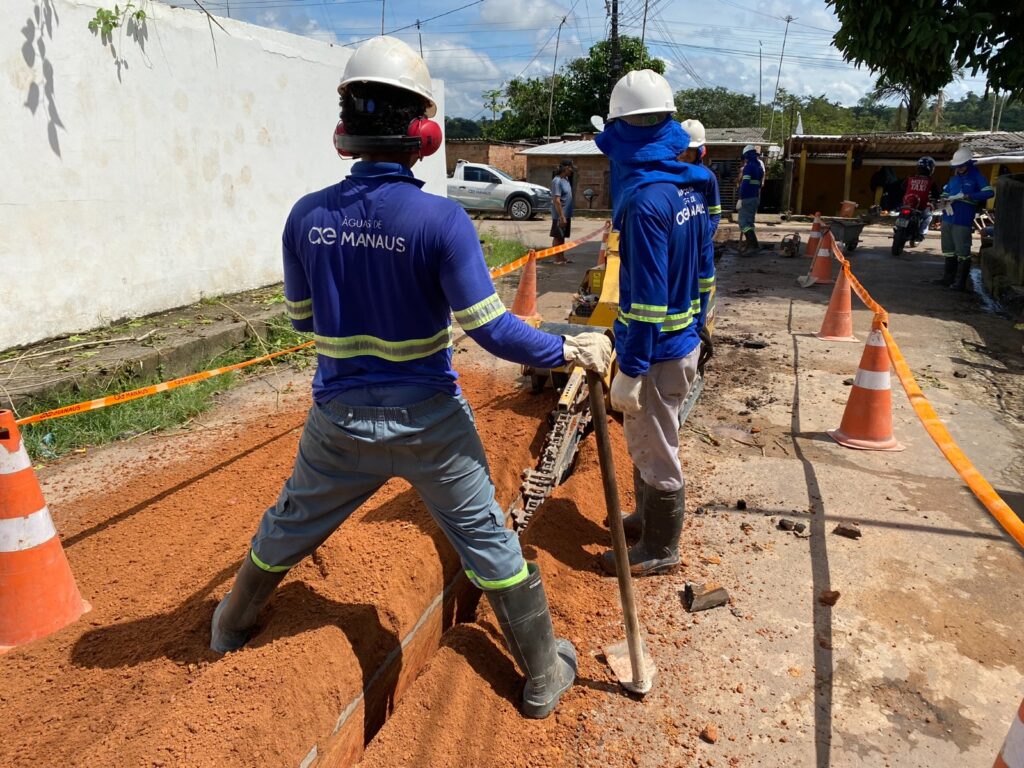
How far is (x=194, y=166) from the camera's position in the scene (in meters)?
7.90

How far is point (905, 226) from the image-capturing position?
1518cm

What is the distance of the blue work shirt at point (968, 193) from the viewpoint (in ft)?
35.1

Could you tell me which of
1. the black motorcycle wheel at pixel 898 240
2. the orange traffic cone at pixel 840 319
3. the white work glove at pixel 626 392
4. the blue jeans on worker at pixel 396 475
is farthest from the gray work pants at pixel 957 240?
the blue jeans on worker at pixel 396 475

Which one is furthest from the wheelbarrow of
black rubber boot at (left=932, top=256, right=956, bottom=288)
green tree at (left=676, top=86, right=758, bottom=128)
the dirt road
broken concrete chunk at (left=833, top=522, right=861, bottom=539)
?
green tree at (left=676, top=86, right=758, bottom=128)

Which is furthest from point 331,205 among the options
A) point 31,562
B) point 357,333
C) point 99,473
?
point 99,473

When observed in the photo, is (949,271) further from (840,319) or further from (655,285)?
(655,285)

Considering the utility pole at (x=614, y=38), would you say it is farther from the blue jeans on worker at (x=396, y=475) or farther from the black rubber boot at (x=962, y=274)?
the blue jeans on worker at (x=396, y=475)

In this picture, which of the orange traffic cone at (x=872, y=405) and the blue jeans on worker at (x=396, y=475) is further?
the orange traffic cone at (x=872, y=405)

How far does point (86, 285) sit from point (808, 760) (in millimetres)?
6959

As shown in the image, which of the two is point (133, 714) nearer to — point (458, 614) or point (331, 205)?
point (458, 614)

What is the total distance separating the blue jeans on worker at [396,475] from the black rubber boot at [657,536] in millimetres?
1202

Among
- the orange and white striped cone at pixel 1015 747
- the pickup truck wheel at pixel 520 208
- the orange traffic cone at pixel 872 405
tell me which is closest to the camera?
the orange and white striped cone at pixel 1015 747

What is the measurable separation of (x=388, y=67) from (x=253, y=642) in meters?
2.02

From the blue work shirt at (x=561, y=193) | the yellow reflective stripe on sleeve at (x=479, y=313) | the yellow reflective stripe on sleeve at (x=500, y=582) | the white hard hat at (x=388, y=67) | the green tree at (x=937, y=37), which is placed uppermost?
the green tree at (x=937, y=37)
